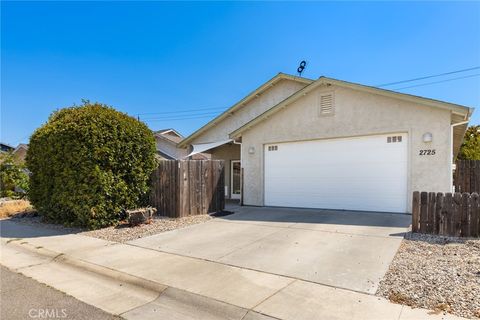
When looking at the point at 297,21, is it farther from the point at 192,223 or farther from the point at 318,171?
the point at 192,223

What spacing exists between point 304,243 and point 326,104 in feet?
20.4

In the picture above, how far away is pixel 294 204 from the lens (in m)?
11.9

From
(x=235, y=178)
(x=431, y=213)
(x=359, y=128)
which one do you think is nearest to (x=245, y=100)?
(x=235, y=178)

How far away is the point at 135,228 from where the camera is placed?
8.75 meters

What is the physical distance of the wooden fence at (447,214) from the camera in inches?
268

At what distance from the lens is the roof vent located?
36.3 feet

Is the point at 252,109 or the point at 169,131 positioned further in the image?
the point at 169,131

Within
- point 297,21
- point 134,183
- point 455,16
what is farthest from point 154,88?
point 455,16

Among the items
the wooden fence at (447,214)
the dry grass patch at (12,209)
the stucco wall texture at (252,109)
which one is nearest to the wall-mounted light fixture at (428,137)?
the wooden fence at (447,214)

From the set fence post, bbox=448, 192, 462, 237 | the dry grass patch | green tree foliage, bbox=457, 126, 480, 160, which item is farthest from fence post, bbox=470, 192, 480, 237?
green tree foliage, bbox=457, 126, 480, 160

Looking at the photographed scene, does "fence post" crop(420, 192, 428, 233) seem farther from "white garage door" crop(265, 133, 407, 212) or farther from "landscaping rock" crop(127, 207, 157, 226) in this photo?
"landscaping rock" crop(127, 207, 157, 226)

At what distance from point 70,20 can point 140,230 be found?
10.3 meters
